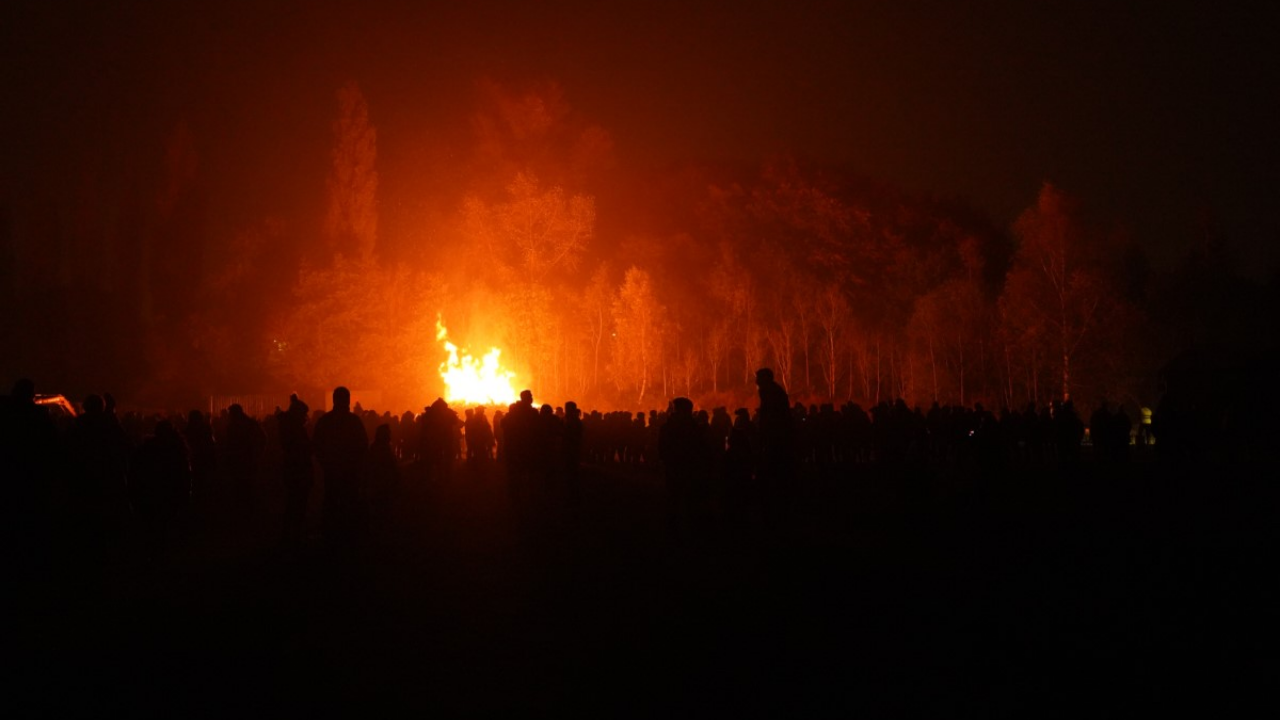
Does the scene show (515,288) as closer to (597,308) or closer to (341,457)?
(597,308)

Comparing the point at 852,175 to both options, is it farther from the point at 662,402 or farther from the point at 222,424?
the point at 222,424

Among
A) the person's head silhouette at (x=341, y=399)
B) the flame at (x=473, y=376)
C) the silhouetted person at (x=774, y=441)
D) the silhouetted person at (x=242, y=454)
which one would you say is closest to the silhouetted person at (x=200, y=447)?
the silhouetted person at (x=242, y=454)

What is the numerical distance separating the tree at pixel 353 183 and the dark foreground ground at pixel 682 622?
49248 mm

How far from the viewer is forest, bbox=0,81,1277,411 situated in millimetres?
54219

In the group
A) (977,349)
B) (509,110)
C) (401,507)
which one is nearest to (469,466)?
(401,507)

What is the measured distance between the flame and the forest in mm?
694

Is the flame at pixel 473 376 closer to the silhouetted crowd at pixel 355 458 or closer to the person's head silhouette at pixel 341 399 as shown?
the silhouetted crowd at pixel 355 458

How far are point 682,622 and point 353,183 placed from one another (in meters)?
57.7

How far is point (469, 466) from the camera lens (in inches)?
1014

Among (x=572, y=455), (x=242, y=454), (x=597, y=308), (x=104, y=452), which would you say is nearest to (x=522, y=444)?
(x=572, y=455)

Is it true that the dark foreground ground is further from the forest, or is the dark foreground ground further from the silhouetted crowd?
the forest

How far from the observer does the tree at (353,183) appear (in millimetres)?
59875

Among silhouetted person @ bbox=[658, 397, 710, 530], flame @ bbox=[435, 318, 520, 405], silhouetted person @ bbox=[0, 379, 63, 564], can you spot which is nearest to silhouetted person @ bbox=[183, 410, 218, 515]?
silhouetted person @ bbox=[0, 379, 63, 564]

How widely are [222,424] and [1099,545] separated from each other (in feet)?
86.4
